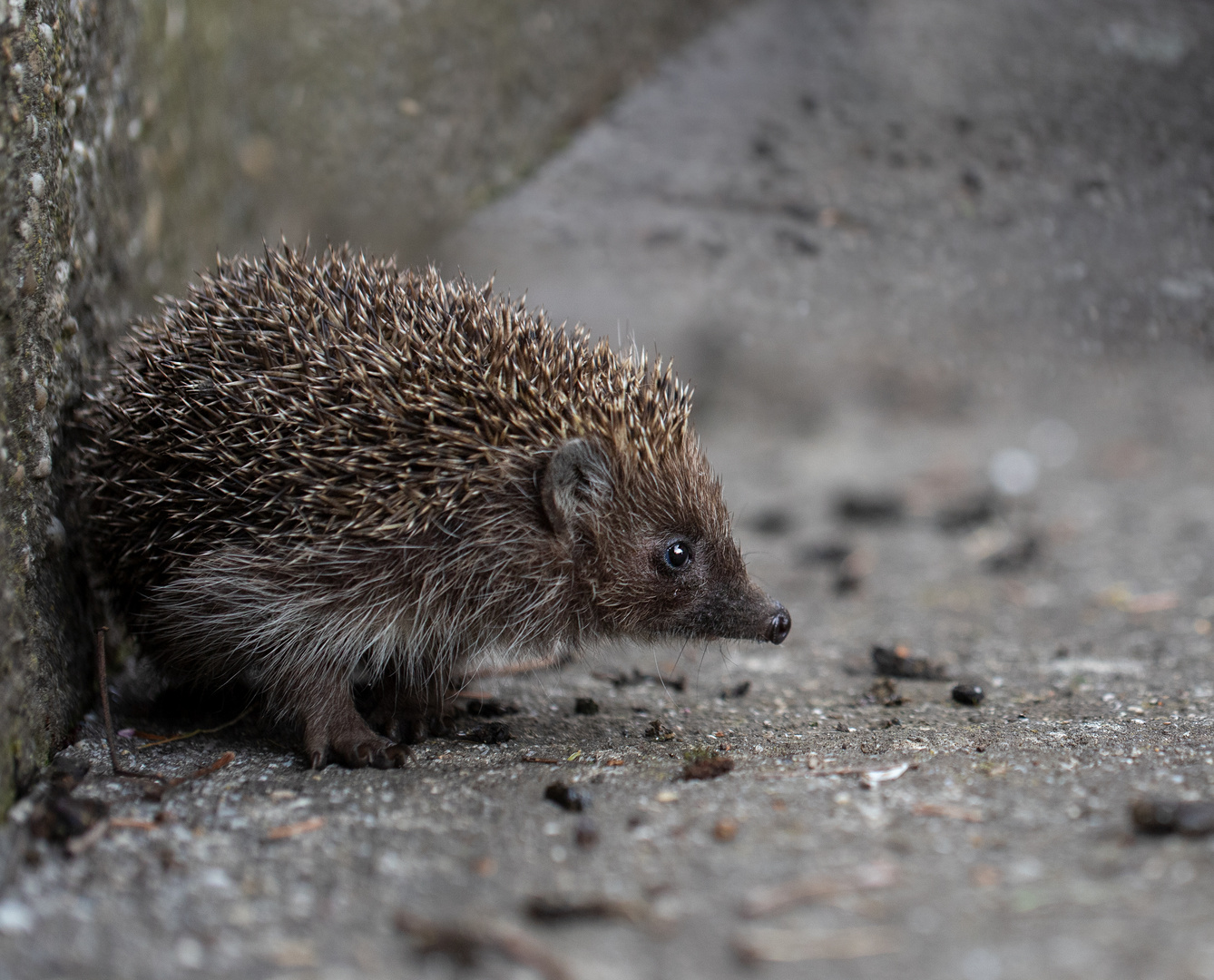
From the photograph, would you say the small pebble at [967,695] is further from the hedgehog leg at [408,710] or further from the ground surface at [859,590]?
the hedgehog leg at [408,710]

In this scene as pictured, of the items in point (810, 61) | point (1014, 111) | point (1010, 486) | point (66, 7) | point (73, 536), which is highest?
point (810, 61)

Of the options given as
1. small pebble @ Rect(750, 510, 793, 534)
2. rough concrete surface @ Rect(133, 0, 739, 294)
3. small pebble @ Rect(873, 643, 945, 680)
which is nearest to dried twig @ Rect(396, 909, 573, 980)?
small pebble @ Rect(873, 643, 945, 680)

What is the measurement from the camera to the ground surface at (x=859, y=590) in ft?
8.81

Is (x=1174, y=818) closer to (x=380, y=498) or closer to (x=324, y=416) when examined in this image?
(x=380, y=498)

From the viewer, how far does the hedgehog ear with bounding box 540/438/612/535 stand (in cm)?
422

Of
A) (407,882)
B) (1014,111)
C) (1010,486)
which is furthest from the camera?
(1010,486)

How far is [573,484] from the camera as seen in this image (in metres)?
4.32

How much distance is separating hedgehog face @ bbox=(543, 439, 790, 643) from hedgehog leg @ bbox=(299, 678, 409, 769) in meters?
1.04

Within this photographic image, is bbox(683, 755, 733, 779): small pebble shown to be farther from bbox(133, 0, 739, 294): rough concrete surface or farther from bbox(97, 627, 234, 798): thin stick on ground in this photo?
bbox(133, 0, 739, 294): rough concrete surface

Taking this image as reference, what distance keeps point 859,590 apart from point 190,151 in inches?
211

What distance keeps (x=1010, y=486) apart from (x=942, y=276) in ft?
12.1

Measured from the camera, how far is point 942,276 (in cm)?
652

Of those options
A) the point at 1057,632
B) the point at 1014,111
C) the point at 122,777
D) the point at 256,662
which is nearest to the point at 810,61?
the point at 1014,111

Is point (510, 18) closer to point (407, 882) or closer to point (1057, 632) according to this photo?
point (1057, 632)
